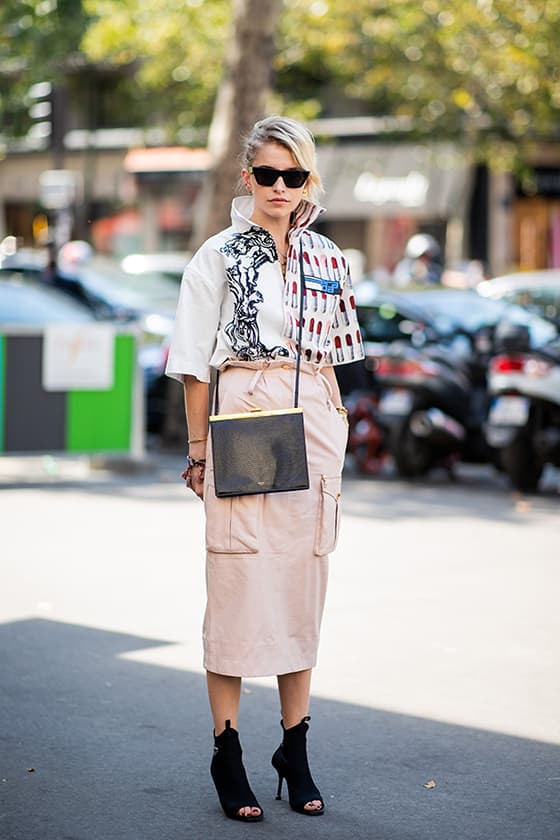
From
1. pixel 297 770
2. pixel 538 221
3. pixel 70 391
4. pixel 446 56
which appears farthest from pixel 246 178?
pixel 538 221

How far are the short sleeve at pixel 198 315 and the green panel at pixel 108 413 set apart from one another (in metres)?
7.97

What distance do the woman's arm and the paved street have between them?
985 millimetres

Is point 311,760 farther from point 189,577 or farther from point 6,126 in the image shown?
point 6,126

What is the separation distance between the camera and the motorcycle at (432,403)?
12844 millimetres

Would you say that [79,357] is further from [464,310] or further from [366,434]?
[464,310]

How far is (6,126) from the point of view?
22.8 metres

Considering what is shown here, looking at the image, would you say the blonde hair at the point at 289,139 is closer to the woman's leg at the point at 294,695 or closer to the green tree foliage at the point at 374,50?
the woman's leg at the point at 294,695

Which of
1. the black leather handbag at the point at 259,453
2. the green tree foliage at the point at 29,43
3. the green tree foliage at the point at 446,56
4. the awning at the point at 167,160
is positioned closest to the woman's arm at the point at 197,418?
the black leather handbag at the point at 259,453

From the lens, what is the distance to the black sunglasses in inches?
176

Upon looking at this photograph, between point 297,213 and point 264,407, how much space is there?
59cm

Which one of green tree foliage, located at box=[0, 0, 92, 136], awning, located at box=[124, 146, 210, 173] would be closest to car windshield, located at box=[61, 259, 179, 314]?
green tree foliage, located at box=[0, 0, 92, 136]

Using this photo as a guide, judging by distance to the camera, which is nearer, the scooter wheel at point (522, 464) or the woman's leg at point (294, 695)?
the woman's leg at point (294, 695)

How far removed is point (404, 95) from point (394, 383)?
600 inches

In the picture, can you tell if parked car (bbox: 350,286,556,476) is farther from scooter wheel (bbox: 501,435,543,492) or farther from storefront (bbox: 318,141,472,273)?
storefront (bbox: 318,141,472,273)
